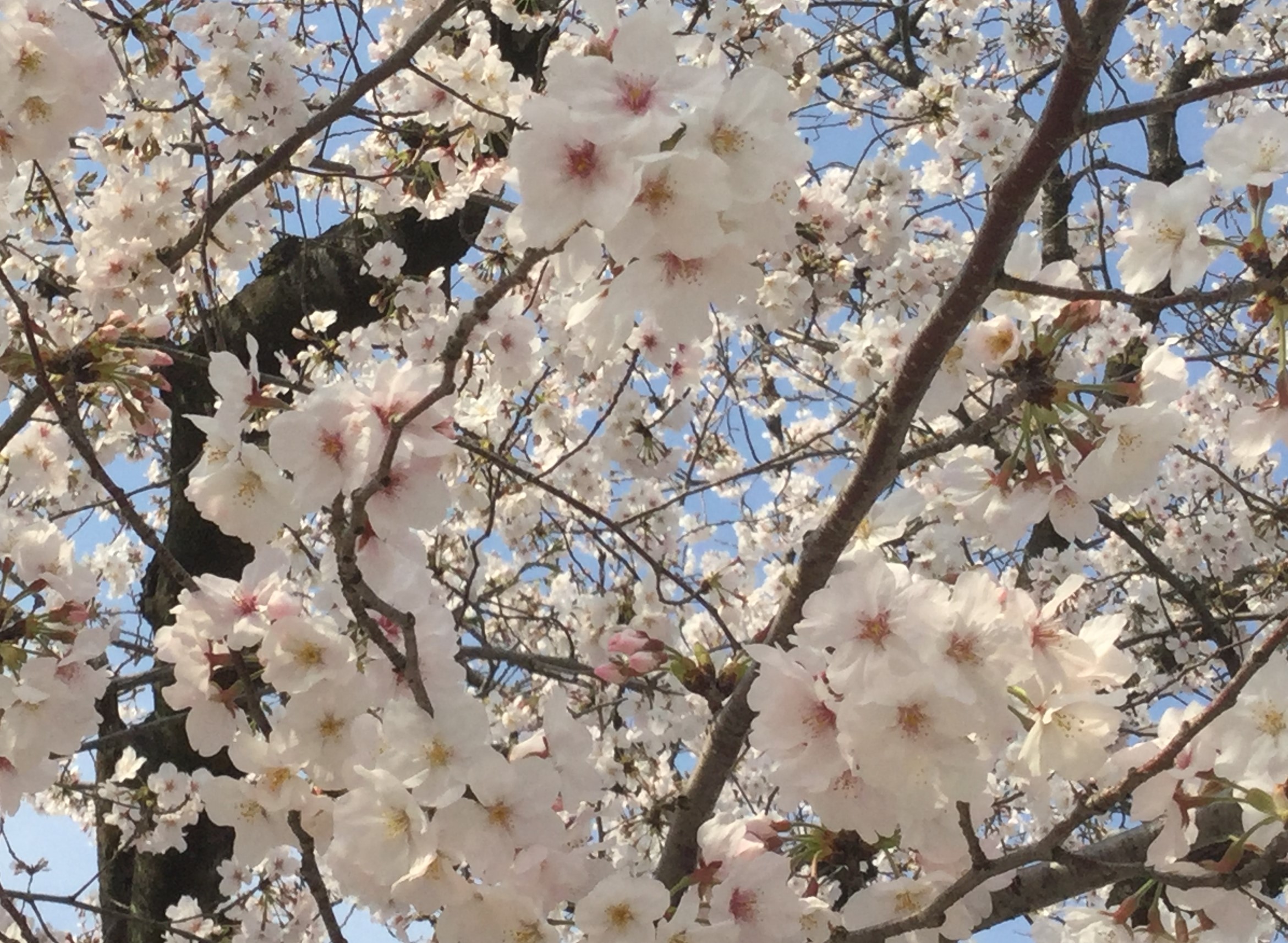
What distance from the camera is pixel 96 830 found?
403cm

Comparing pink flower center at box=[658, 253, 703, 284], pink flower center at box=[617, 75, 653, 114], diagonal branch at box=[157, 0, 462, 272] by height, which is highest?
diagonal branch at box=[157, 0, 462, 272]

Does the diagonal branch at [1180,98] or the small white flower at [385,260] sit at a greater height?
the small white flower at [385,260]

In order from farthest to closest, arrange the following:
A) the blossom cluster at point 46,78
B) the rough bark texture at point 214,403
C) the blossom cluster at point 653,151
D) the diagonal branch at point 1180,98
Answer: the rough bark texture at point 214,403
the blossom cluster at point 46,78
the diagonal branch at point 1180,98
the blossom cluster at point 653,151

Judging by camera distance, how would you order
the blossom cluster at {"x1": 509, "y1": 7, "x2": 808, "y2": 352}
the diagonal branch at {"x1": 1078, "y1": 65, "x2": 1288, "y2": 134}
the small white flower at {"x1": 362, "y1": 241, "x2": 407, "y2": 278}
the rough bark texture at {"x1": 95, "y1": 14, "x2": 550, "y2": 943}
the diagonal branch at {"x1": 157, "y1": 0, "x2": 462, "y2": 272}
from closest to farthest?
the blossom cluster at {"x1": 509, "y1": 7, "x2": 808, "y2": 352} < the diagonal branch at {"x1": 1078, "y1": 65, "x2": 1288, "y2": 134} < the diagonal branch at {"x1": 157, "y1": 0, "x2": 462, "y2": 272} < the small white flower at {"x1": 362, "y1": 241, "x2": 407, "y2": 278} < the rough bark texture at {"x1": 95, "y1": 14, "x2": 550, "y2": 943}

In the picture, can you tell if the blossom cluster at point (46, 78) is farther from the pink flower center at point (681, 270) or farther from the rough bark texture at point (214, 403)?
the rough bark texture at point (214, 403)

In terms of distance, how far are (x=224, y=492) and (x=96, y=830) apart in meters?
3.47

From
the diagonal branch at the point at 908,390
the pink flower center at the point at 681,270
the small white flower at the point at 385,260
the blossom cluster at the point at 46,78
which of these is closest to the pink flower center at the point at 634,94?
the pink flower center at the point at 681,270

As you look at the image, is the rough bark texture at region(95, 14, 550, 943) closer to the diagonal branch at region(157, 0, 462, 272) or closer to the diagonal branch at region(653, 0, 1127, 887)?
the diagonal branch at region(157, 0, 462, 272)

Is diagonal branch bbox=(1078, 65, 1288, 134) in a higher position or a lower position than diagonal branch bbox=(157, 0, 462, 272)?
lower

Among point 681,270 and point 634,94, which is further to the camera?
point 681,270

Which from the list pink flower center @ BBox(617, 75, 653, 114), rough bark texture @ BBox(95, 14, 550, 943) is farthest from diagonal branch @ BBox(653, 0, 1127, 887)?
rough bark texture @ BBox(95, 14, 550, 943)

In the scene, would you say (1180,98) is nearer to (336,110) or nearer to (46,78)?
(46,78)

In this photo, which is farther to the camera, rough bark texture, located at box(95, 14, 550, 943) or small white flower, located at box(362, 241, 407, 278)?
rough bark texture, located at box(95, 14, 550, 943)

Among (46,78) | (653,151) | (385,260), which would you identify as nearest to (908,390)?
(653,151)
